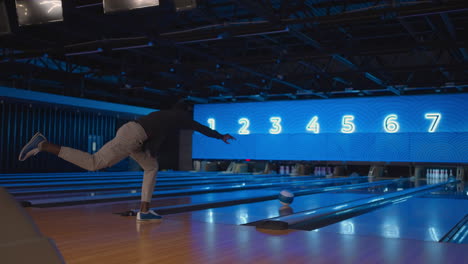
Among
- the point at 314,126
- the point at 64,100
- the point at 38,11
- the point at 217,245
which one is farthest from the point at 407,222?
the point at 64,100

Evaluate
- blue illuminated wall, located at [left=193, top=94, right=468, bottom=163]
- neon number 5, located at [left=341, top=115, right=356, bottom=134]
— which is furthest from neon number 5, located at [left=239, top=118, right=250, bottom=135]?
neon number 5, located at [left=341, top=115, right=356, bottom=134]

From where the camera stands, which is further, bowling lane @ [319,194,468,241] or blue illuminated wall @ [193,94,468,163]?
blue illuminated wall @ [193,94,468,163]

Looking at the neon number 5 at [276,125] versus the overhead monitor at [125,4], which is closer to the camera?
the overhead monitor at [125,4]

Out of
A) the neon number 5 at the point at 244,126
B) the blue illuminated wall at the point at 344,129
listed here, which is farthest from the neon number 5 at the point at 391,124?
the neon number 5 at the point at 244,126

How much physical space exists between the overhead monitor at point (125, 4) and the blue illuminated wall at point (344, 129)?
36.5 ft

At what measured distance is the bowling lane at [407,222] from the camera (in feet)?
12.4

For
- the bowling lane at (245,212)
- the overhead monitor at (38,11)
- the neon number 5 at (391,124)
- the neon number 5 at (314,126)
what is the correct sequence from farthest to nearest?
the neon number 5 at (314,126) → the neon number 5 at (391,124) → the overhead monitor at (38,11) → the bowling lane at (245,212)

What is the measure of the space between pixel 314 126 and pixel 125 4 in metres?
11.3

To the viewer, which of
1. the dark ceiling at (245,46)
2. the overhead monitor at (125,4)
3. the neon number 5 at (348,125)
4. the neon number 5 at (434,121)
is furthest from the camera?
the neon number 5 at (348,125)

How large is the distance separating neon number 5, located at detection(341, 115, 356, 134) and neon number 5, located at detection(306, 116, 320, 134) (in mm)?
896

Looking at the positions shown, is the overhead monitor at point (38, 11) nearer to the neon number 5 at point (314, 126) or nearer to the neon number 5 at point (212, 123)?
the neon number 5 at point (314, 126)

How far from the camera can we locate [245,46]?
36.6ft

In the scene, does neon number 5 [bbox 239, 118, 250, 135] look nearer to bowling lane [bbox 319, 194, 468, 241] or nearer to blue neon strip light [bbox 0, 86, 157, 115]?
blue neon strip light [bbox 0, 86, 157, 115]

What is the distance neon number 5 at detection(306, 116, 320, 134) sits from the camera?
16203mm
